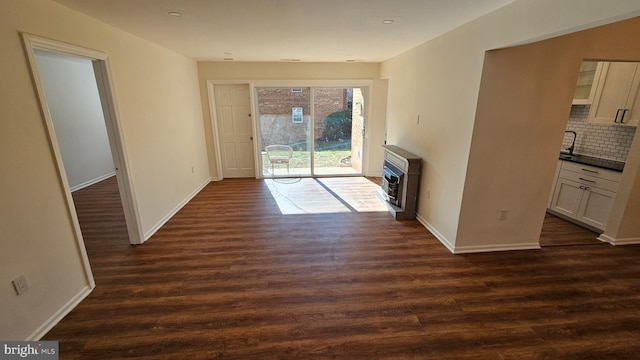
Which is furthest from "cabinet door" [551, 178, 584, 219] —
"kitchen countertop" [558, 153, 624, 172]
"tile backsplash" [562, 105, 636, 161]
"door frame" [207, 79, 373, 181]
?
"door frame" [207, 79, 373, 181]

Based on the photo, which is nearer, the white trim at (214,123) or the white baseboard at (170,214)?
the white baseboard at (170,214)

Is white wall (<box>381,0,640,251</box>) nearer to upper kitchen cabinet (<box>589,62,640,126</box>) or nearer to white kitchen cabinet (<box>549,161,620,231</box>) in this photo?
white kitchen cabinet (<box>549,161,620,231</box>)

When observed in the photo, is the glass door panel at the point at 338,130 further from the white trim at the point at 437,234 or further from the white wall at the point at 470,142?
the white trim at the point at 437,234

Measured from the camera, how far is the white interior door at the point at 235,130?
5.56 m

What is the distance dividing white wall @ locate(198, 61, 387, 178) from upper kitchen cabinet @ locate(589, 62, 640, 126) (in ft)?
10.4

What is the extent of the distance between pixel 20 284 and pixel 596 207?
5744mm

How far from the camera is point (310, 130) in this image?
5844 mm

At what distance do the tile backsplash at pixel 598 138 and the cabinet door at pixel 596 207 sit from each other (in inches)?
25.5

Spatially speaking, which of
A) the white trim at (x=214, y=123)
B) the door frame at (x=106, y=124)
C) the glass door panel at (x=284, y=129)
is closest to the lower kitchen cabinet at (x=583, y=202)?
the glass door panel at (x=284, y=129)

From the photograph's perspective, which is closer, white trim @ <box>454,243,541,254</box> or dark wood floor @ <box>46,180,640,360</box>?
dark wood floor @ <box>46,180,640,360</box>

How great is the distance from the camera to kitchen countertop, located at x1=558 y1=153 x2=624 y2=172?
10.5ft

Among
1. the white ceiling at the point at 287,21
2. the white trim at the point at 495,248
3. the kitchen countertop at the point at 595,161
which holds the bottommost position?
the white trim at the point at 495,248

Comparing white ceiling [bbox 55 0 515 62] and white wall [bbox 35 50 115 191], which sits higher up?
white ceiling [bbox 55 0 515 62]

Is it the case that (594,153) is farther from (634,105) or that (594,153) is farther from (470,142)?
(470,142)
